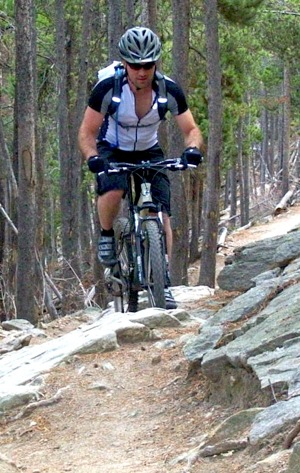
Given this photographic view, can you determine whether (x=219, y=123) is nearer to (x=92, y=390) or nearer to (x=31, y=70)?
(x=31, y=70)

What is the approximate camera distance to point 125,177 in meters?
7.66

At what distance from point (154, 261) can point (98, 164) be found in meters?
0.85

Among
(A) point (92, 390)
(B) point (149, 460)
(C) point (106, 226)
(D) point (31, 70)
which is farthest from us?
(D) point (31, 70)

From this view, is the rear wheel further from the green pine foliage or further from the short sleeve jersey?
the green pine foliage

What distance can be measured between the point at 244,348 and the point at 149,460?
0.94 metres

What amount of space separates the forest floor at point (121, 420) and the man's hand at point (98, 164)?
130 cm

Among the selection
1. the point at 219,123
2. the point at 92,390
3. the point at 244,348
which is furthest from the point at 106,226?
the point at 219,123

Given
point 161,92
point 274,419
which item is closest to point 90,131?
point 161,92

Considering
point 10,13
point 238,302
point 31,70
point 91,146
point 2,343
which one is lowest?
point 2,343

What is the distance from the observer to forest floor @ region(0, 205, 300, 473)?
15.2 ft

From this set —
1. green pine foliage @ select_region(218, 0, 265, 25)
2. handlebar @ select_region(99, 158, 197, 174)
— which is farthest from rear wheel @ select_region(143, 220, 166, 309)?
green pine foliage @ select_region(218, 0, 265, 25)

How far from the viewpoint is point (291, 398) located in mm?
4141

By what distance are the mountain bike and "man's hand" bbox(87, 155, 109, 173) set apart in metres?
0.05

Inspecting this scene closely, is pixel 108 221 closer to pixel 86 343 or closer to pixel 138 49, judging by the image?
pixel 86 343
